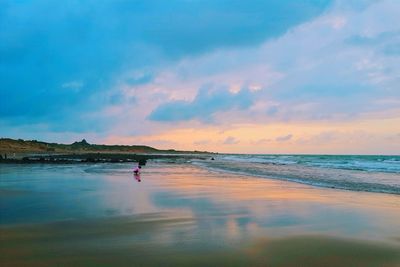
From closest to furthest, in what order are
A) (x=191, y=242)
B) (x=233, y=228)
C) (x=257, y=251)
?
(x=257, y=251)
(x=191, y=242)
(x=233, y=228)

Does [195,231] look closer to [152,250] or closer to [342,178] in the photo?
[152,250]

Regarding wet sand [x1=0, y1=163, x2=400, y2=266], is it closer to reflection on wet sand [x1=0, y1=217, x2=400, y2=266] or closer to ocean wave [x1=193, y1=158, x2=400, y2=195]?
reflection on wet sand [x1=0, y1=217, x2=400, y2=266]

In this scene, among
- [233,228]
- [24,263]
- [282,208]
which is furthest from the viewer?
[282,208]

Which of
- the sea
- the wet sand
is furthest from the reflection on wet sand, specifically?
Answer: the sea

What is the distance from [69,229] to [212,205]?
5.44 metres

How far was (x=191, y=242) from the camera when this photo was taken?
7.80m

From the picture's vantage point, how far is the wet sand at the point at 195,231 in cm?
681

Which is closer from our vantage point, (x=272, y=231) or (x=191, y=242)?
(x=191, y=242)

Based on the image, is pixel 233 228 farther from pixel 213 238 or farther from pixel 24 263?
pixel 24 263

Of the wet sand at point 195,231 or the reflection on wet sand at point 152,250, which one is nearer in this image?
the reflection on wet sand at point 152,250

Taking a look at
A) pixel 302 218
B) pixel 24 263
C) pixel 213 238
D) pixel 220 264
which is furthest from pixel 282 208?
pixel 24 263

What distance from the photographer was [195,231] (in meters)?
8.88

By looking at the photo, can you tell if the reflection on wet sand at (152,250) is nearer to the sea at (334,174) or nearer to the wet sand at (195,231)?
the wet sand at (195,231)

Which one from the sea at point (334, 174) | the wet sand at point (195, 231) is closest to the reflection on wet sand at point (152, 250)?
the wet sand at point (195, 231)
